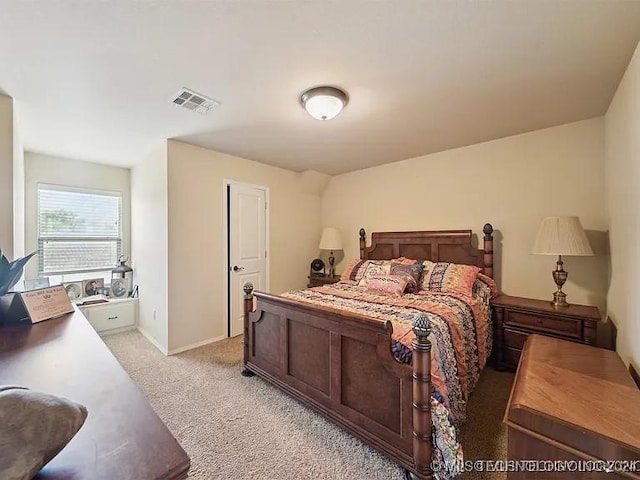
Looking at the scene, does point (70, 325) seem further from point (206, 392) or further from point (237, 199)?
point (237, 199)

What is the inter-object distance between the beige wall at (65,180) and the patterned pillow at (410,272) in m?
3.95

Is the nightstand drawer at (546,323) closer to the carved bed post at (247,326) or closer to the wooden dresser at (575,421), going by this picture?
the wooden dresser at (575,421)

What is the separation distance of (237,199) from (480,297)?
9.96ft

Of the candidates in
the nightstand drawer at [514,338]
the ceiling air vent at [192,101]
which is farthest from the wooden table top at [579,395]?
the ceiling air vent at [192,101]

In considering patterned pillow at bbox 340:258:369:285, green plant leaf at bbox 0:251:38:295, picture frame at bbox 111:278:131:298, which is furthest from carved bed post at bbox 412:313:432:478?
picture frame at bbox 111:278:131:298

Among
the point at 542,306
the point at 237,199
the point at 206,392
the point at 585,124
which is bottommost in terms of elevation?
the point at 206,392

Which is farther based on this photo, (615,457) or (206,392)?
(206,392)

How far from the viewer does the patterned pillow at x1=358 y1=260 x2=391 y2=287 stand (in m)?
3.09

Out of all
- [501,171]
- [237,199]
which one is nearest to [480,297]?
[501,171]

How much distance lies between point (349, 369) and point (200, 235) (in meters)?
2.43

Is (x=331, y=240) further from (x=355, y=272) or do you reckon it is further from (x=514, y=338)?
(x=514, y=338)

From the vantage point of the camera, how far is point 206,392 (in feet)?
7.75

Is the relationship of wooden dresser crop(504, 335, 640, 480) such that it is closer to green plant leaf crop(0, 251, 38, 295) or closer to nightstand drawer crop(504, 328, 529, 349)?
nightstand drawer crop(504, 328, 529, 349)

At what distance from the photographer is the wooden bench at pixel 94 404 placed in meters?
0.55
